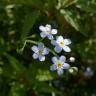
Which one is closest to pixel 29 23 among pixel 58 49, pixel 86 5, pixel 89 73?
pixel 86 5

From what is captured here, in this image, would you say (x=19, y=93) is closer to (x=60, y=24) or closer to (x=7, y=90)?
(x=7, y=90)

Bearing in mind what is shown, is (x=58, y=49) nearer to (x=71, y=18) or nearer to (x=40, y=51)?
(x=40, y=51)

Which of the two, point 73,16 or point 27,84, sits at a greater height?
point 73,16

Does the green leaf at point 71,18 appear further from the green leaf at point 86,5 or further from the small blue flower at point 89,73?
the small blue flower at point 89,73

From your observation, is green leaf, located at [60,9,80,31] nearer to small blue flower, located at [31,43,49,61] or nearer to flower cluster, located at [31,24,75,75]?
flower cluster, located at [31,24,75,75]

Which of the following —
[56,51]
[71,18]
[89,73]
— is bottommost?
[89,73]

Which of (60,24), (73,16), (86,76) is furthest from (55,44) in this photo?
(86,76)

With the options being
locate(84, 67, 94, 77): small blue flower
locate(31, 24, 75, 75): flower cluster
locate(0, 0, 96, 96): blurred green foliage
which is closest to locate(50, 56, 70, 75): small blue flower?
locate(31, 24, 75, 75): flower cluster

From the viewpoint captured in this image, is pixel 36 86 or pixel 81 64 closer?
pixel 36 86
